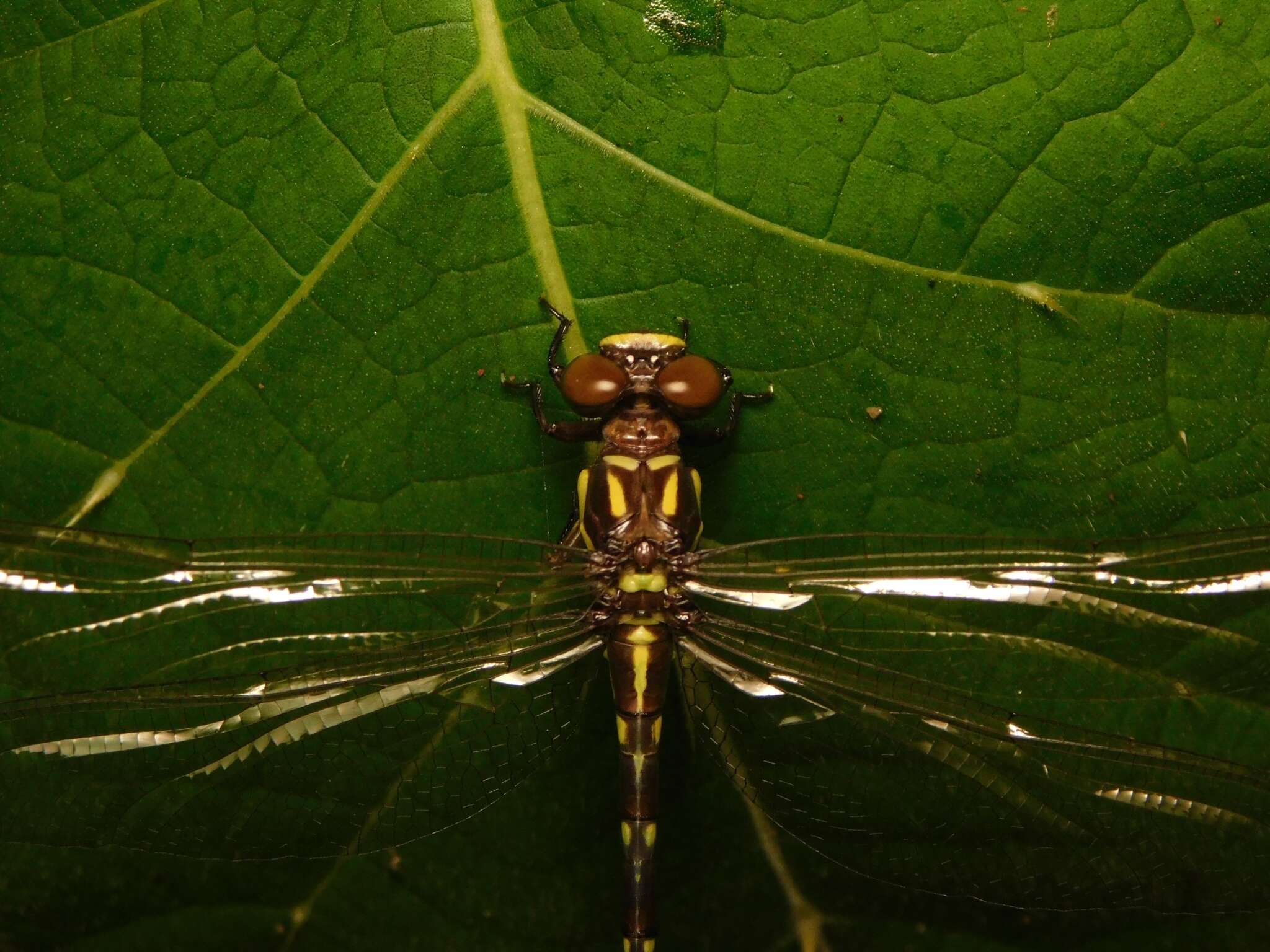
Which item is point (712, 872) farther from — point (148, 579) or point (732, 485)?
point (148, 579)

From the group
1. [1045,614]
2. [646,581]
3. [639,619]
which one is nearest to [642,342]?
[646,581]

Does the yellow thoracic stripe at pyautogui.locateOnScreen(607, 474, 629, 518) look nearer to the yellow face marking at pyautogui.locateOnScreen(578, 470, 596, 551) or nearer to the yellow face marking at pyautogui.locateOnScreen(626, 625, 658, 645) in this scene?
the yellow face marking at pyautogui.locateOnScreen(578, 470, 596, 551)

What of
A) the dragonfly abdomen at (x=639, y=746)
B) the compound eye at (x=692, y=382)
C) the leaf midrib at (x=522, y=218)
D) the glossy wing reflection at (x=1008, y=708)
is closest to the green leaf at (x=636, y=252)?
the leaf midrib at (x=522, y=218)

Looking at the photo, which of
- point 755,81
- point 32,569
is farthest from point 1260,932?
point 32,569

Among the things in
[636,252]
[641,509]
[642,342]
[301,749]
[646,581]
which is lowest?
[301,749]

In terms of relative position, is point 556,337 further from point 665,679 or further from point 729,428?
point 665,679

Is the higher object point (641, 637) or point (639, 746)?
point (641, 637)

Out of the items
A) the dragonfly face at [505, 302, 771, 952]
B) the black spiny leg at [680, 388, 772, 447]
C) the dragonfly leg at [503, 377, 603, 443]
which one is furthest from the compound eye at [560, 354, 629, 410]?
the black spiny leg at [680, 388, 772, 447]
